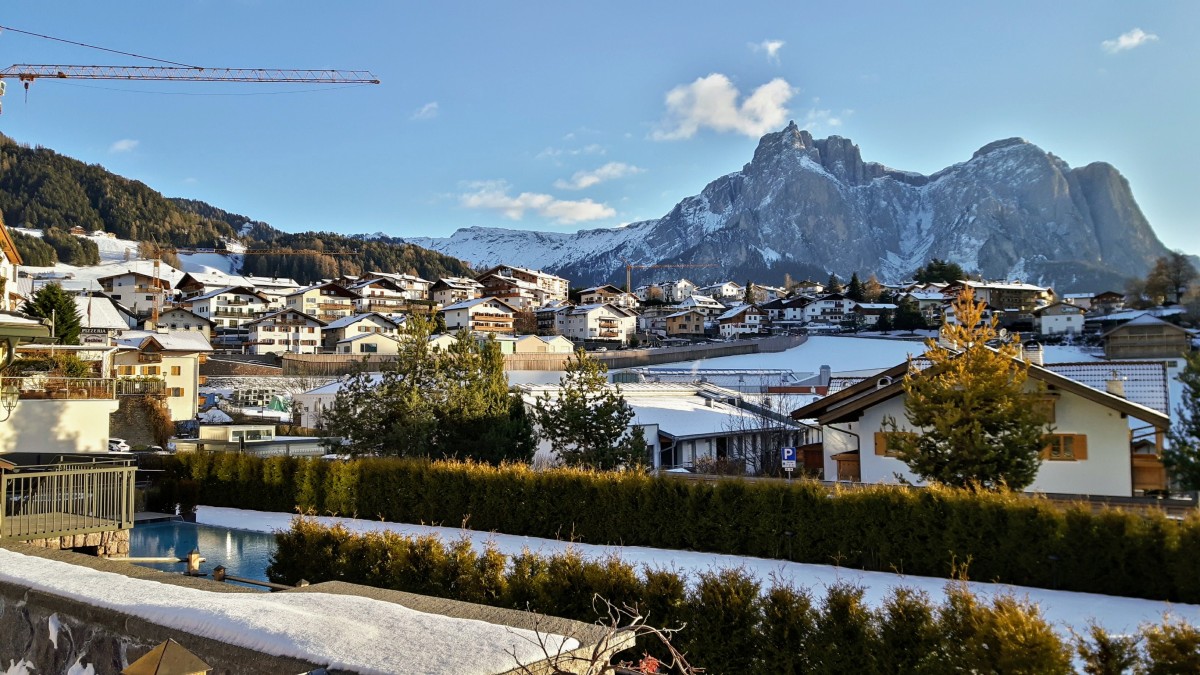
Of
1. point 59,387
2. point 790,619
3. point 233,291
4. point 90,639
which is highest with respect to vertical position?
point 233,291

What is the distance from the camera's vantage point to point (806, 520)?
10.6 meters

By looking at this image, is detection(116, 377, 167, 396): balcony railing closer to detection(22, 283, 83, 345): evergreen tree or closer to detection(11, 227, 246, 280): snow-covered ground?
detection(22, 283, 83, 345): evergreen tree

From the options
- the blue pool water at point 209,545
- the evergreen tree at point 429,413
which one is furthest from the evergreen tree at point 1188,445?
the blue pool water at point 209,545

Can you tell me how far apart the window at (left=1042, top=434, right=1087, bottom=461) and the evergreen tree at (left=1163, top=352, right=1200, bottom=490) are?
25.1 feet

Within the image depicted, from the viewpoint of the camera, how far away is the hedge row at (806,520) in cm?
848

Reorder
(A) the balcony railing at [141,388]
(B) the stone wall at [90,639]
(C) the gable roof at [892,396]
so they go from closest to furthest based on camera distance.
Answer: (B) the stone wall at [90,639], (C) the gable roof at [892,396], (A) the balcony railing at [141,388]

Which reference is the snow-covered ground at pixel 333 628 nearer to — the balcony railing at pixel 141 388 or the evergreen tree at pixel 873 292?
the balcony railing at pixel 141 388

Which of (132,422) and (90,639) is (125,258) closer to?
(132,422)

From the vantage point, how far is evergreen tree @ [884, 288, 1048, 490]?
11784 mm

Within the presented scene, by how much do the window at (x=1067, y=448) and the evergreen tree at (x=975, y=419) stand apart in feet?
8.95

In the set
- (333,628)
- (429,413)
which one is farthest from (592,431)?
(333,628)

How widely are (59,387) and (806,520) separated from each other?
16.3 meters

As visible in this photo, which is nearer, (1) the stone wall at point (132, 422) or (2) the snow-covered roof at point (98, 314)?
(1) the stone wall at point (132, 422)

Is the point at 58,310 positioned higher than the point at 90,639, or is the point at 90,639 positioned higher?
the point at 58,310
